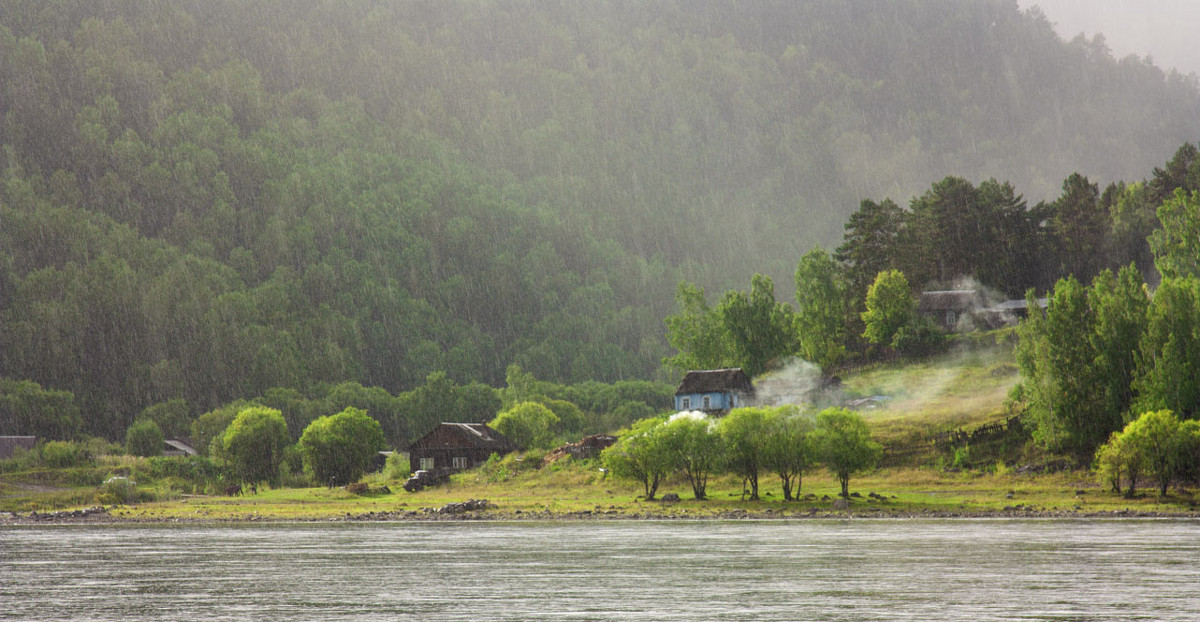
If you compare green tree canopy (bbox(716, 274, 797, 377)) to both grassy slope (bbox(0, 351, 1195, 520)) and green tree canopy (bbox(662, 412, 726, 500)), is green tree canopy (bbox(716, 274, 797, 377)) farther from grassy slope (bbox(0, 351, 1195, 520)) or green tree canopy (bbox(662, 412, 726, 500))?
green tree canopy (bbox(662, 412, 726, 500))

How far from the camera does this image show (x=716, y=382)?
5472 inches

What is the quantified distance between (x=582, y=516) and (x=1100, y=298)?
4962 centimetres

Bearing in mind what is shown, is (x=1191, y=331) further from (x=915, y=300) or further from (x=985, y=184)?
(x=985, y=184)

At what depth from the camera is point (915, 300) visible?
15250 centimetres

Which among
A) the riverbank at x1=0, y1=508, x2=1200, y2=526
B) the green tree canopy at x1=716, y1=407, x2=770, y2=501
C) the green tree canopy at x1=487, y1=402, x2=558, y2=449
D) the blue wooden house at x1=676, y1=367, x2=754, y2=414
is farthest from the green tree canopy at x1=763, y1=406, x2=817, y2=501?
the green tree canopy at x1=487, y1=402, x2=558, y2=449

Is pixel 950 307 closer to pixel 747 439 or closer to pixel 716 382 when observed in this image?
pixel 716 382

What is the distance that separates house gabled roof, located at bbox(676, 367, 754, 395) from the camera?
138 metres

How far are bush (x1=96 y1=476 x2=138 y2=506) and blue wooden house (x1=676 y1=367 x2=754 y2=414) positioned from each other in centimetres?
6586

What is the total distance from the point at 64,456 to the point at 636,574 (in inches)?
5910

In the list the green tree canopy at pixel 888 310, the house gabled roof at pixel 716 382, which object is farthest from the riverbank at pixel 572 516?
the green tree canopy at pixel 888 310

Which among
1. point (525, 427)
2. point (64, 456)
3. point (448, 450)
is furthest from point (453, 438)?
point (64, 456)

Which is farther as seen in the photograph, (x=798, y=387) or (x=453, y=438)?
(x=453, y=438)

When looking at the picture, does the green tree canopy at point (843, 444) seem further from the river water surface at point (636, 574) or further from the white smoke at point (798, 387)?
the white smoke at point (798, 387)

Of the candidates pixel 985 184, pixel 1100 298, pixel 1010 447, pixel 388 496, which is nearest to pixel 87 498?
pixel 388 496
